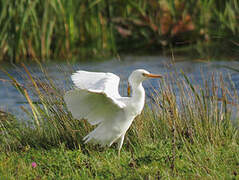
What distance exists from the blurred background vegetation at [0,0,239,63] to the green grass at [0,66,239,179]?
11.6 feet

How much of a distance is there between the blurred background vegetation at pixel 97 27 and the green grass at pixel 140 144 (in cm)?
353

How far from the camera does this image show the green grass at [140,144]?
11.2ft

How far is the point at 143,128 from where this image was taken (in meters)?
4.32

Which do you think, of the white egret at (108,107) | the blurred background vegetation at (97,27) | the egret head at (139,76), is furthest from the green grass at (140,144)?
the blurred background vegetation at (97,27)

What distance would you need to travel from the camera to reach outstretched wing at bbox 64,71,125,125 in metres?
3.49

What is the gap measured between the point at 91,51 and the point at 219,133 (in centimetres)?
732

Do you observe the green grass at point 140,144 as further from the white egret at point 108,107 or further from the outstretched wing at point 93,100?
the outstretched wing at point 93,100

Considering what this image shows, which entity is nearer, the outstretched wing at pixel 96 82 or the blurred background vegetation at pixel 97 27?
the outstretched wing at pixel 96 82

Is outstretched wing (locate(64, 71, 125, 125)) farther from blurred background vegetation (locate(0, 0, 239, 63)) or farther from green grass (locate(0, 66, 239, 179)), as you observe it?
blurred background vegetation (locate(0, 0, 239, 63))

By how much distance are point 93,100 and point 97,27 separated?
691 centimetres

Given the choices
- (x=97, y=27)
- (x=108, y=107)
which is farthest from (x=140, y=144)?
(x=97, y=27)

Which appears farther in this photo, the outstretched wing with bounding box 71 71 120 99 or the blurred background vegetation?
the blurred background vegetation

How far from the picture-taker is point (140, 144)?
4.12 metres

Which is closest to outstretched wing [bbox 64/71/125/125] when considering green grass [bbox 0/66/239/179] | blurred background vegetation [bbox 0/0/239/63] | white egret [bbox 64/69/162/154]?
white egret [bbox 64/69/162/154]
